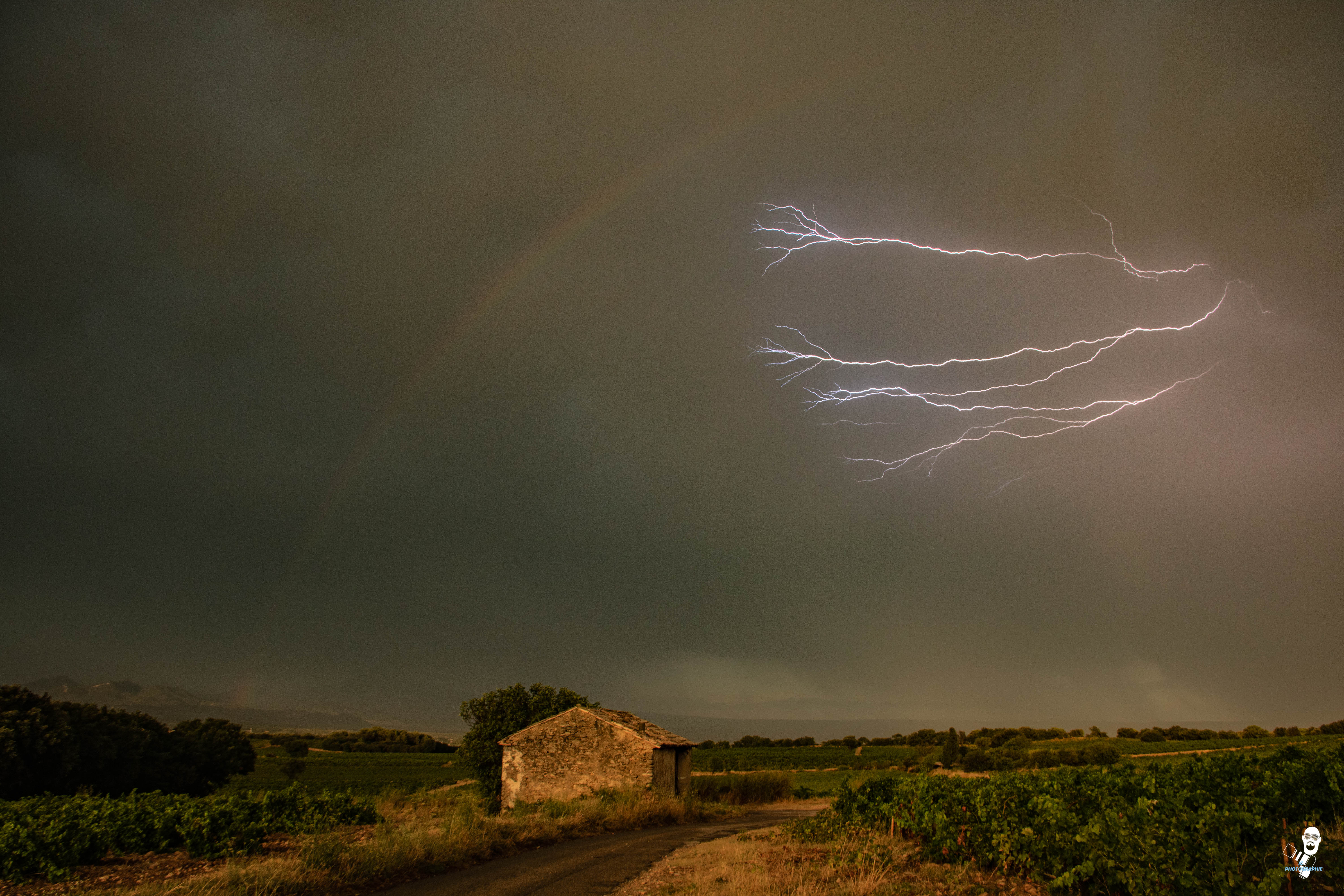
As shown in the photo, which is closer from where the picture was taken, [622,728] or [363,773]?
[622,728]

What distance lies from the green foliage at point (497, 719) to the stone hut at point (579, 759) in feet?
8.37

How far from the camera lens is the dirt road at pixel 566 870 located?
11562mm

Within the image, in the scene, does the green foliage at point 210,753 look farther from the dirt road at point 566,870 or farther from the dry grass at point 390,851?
the dirt road at point 566,870

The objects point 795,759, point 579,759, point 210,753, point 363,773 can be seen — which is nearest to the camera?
point 579,759

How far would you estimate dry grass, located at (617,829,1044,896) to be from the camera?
9438 mm

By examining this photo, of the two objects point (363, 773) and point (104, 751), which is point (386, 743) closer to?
point (363, 773)

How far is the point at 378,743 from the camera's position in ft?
317

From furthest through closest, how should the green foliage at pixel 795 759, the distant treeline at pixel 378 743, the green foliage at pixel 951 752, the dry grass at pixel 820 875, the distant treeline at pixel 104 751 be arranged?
the distant treeline at pixel 378 743
the green foliage at pixel 795 759
the green foliage at pixel 951 752
the distant treeline at pixel 104 751
the dry grass at pixel 820 875

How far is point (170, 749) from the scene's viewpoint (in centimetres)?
3256

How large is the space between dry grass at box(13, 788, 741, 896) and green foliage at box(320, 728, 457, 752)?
247 ft

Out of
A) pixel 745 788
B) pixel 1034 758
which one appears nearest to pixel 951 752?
pixel 1034 758

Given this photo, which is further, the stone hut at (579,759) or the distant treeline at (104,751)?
the stone hut at (579,759)

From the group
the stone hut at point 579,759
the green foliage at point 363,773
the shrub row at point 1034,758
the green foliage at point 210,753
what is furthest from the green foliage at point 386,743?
the stone hut at point 579,759

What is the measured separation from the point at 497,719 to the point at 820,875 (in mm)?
27093
